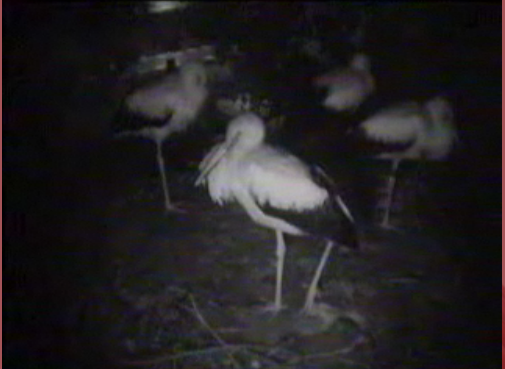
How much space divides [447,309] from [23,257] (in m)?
0.97

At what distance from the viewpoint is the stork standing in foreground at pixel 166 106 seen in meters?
1.99

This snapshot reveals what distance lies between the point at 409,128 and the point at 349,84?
6.6 inches

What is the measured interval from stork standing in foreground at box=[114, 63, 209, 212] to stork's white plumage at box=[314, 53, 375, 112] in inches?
10.8

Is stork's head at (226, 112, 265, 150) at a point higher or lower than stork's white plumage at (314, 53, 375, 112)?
lower

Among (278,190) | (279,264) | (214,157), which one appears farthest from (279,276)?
(214,157)

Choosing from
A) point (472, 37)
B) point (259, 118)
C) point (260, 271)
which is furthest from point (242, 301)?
point (472, 37)

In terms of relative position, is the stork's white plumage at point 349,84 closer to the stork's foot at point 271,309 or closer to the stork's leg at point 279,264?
the stork's leg at point 279,264

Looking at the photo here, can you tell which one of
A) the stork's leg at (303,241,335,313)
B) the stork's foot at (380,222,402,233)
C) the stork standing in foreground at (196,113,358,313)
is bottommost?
the stork's leg at (303,241,335,313)

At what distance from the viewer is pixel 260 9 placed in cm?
200

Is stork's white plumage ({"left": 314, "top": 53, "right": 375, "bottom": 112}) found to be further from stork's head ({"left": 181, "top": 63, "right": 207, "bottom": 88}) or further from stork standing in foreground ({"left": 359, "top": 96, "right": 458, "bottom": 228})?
stork's head ({"left": 181, "top": 63, "right": 207, "bottom": 88})

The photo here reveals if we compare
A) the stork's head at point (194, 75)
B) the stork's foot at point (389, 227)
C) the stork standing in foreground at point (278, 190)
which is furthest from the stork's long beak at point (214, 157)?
the stork's foot at point (389, 227)

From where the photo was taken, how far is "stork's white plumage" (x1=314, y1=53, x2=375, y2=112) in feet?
6.50

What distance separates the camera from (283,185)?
1.98m

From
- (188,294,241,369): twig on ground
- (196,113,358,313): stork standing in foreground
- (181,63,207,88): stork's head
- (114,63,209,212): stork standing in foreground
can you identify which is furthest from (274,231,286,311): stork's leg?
(181,63,207,88): stork's head
